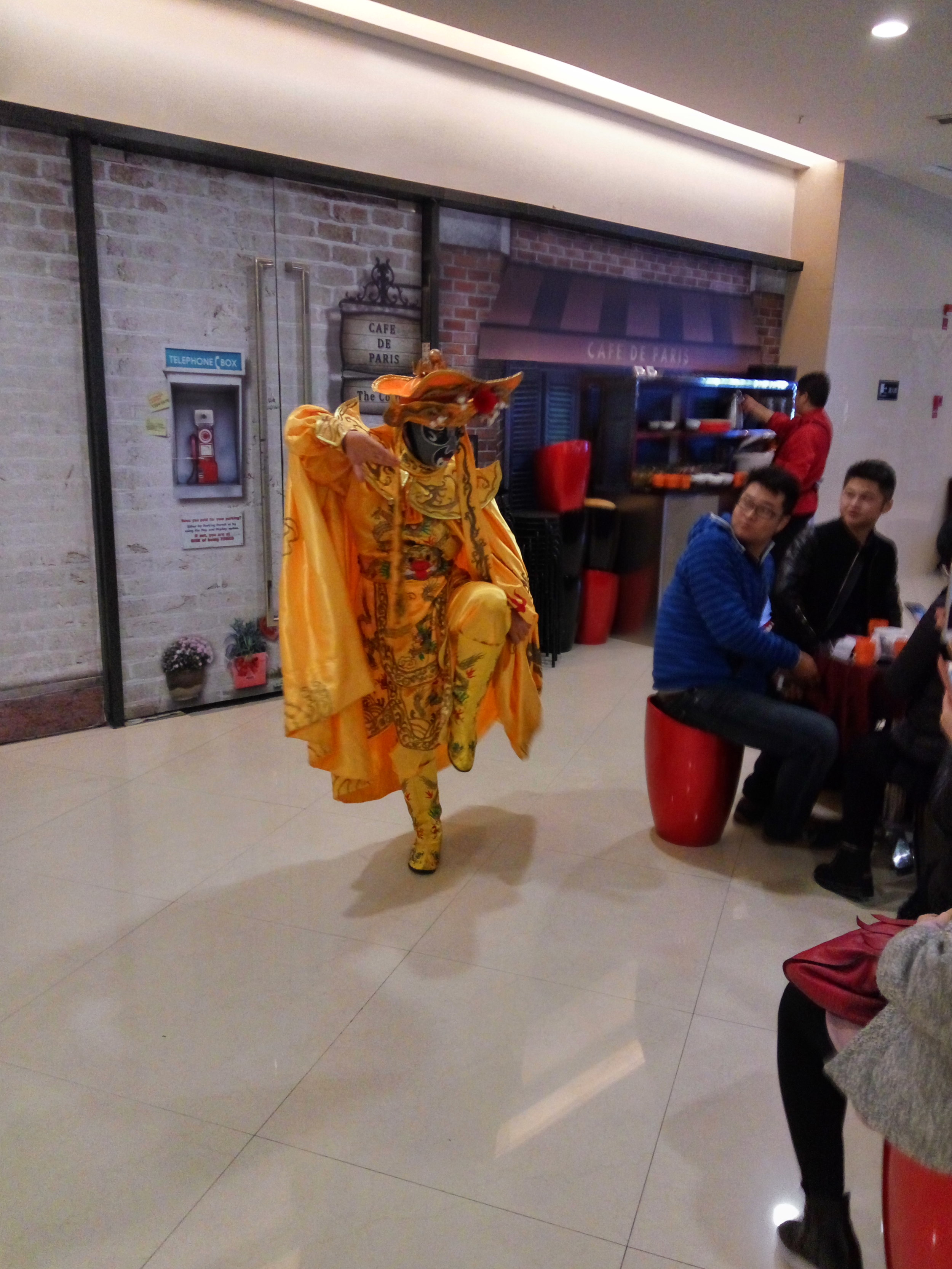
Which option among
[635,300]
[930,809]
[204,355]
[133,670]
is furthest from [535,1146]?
[635,300]

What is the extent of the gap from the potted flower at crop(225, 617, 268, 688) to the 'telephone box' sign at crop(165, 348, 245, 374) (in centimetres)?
114

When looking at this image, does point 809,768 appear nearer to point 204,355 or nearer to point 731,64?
point 204,355

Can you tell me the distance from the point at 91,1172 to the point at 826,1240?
135cm

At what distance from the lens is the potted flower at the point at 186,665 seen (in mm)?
4336

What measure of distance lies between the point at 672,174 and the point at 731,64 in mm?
1336

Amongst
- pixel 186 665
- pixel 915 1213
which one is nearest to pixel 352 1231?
pixel 915 1213

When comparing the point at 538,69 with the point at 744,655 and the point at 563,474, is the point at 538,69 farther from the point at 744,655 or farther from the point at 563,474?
the point at 744,655

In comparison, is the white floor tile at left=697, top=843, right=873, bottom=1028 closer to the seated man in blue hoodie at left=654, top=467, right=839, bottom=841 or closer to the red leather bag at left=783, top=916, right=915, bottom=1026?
the seated man in blue hoodie at left=654, top=467, right=839, bottom=841

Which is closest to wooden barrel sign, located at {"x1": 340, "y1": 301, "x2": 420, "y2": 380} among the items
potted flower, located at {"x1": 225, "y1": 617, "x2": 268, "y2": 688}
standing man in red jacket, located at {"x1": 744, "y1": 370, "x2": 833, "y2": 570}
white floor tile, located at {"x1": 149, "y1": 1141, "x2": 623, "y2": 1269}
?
potted flower, located at {"x1": 225, "y1": 617, "x2": 268, "y2": 688}

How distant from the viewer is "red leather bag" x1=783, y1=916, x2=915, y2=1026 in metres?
1.43

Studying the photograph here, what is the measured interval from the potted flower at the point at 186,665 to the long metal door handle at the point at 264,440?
36 cm

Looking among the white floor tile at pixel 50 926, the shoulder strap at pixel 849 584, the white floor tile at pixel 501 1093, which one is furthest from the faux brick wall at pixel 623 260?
the white floor tile at pixel 501 1093

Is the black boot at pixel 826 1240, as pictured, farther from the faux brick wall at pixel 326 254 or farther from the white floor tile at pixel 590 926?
the faux brick wall at pixel 326 254

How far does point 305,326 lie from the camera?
4.40m
